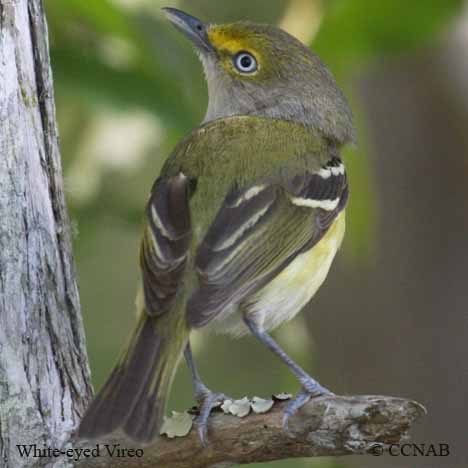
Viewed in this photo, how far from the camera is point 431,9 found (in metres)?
5.02

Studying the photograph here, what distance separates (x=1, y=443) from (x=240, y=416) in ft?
2.51

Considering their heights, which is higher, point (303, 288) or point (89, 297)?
point (303, 288)

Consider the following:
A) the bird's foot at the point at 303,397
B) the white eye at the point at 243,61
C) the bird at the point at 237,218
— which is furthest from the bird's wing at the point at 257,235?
the white eye at the point at 243,61

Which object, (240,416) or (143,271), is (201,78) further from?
(240,416)

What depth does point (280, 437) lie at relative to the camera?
3.33 metres

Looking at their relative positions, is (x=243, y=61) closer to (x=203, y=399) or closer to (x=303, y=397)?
(x=203, y=399)

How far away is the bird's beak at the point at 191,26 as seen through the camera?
503 cm

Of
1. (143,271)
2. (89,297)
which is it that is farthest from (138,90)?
(89,297)

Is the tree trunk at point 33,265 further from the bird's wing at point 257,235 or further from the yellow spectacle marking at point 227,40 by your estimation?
the yellow spectacle marking at point 227,40

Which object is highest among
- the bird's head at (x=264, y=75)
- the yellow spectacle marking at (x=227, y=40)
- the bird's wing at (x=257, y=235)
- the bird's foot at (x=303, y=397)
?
the yellow spectacle marking at (x=227, y=40)

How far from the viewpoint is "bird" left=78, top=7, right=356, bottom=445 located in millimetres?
3498

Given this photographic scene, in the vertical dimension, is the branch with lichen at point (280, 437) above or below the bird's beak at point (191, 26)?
below

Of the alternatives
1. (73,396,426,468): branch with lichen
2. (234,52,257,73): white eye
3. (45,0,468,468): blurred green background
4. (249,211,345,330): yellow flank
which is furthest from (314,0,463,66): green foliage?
(73,396,426,468): branch with lichen

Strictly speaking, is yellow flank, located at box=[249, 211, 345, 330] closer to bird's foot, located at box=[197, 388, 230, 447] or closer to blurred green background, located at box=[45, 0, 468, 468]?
bird's foot, located at box=[197, 388, 230, 447]
